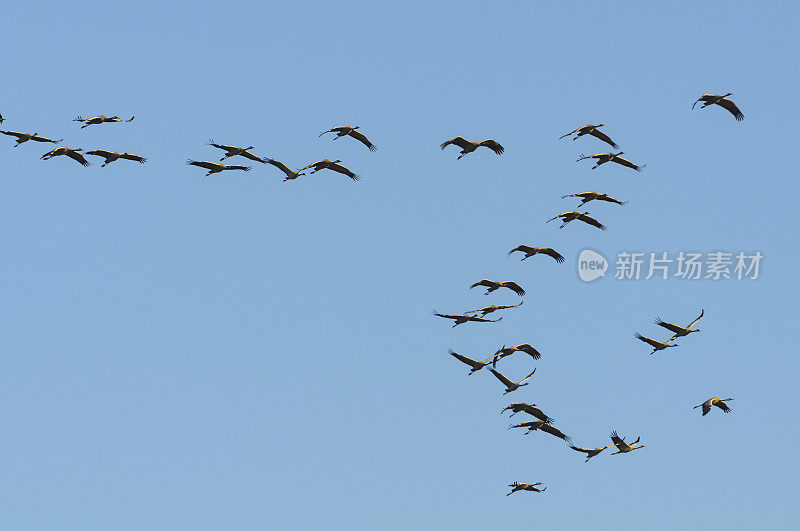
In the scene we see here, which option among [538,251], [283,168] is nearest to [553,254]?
[538,251]

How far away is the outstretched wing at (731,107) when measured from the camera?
415ft

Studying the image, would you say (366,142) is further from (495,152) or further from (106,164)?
(106,164)

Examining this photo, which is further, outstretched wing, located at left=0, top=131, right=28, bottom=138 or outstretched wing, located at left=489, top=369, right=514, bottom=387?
outstretched wing, located at left=489, top=369, right=514, bottom=387

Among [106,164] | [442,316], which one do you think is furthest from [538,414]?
[106,164]

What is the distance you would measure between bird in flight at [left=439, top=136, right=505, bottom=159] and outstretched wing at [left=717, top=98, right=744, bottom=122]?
18558mm

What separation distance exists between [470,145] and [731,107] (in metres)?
22.0

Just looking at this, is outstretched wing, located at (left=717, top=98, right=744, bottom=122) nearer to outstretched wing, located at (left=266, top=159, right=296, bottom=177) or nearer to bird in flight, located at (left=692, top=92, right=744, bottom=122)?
bird in flight, located at (left=692, top=92, right=744, bottom=122)

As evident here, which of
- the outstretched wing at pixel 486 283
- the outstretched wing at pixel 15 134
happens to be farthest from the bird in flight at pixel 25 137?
the outstretched wing at pixel 486 283

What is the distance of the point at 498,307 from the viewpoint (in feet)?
417

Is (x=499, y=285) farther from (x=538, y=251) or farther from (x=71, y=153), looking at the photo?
(x=71, y=153)

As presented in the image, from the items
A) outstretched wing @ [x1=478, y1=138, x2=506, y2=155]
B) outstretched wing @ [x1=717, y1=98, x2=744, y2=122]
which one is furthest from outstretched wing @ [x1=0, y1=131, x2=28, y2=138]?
outstretched wing @ [x1=717, y1=98, x2=744, y2=122]

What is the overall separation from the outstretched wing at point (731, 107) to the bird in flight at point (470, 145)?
60.9 ft

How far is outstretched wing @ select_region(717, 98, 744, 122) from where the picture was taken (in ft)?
415

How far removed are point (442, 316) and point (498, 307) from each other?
23.3 feet
